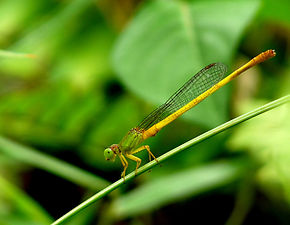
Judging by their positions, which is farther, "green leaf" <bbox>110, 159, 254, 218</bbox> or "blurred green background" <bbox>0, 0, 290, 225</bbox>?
"green leaf" <bbox>110, 159, 254, 218</bbox>

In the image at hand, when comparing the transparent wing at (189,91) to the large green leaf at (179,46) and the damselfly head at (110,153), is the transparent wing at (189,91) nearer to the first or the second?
the large green leaf at (179,46)

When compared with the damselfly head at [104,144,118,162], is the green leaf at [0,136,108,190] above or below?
above

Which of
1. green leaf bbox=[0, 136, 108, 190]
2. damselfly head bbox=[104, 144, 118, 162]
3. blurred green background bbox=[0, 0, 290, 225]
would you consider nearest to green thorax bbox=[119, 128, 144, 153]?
damselfly head bbox=[104, 144, 118, 162]

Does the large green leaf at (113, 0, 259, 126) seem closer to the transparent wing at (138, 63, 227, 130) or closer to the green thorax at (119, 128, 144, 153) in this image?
the transparent wing at (138, 63, 227, 130)

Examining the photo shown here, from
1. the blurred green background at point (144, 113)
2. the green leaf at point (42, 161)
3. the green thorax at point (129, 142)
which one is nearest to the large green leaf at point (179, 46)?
the blurred green background at point (144, 113)

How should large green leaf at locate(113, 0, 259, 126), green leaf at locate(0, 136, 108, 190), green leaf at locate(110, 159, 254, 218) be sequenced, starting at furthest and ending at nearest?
green leaf at locate(110, 159, 254, 218) < green leaf at locate(0, 136, 108, 190) < large green leaf at locate(113, 0, 259, 126)

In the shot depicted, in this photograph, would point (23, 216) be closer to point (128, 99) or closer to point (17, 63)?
point (128, 99)

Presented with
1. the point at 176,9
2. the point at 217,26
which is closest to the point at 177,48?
the point at 217,26
